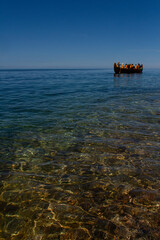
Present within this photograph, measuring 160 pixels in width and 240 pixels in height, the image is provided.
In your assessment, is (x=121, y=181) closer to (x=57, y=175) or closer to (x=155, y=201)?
(x=155, y=201)

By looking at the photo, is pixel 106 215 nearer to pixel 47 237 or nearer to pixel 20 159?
pixel 47 237

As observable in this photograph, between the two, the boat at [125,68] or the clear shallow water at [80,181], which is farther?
the boat at [125,68]

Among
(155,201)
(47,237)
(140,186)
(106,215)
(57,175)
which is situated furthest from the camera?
(57,175)

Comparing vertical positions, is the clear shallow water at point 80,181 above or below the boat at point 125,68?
below

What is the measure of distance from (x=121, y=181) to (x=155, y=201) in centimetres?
98

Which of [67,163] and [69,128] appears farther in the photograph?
[69,128]

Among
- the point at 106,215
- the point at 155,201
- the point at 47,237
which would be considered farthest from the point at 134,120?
the point at 47,237

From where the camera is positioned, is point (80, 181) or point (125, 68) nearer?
point (80, 181)

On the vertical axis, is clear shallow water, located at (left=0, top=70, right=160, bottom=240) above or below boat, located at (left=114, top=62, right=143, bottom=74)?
below

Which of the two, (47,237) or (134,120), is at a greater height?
(134,120)

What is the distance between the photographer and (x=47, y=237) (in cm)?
317

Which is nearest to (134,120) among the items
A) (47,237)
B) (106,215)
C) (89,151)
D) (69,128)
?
(69,128)

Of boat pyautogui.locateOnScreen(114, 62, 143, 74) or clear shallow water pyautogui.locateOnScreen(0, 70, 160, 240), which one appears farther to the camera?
boat pyautogui.locateOnScreen(114, 62, 143, 74)

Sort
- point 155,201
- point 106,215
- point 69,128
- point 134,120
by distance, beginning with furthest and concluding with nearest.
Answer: point 134,120 → point 69,128 → point 155,201 → point 106,215
